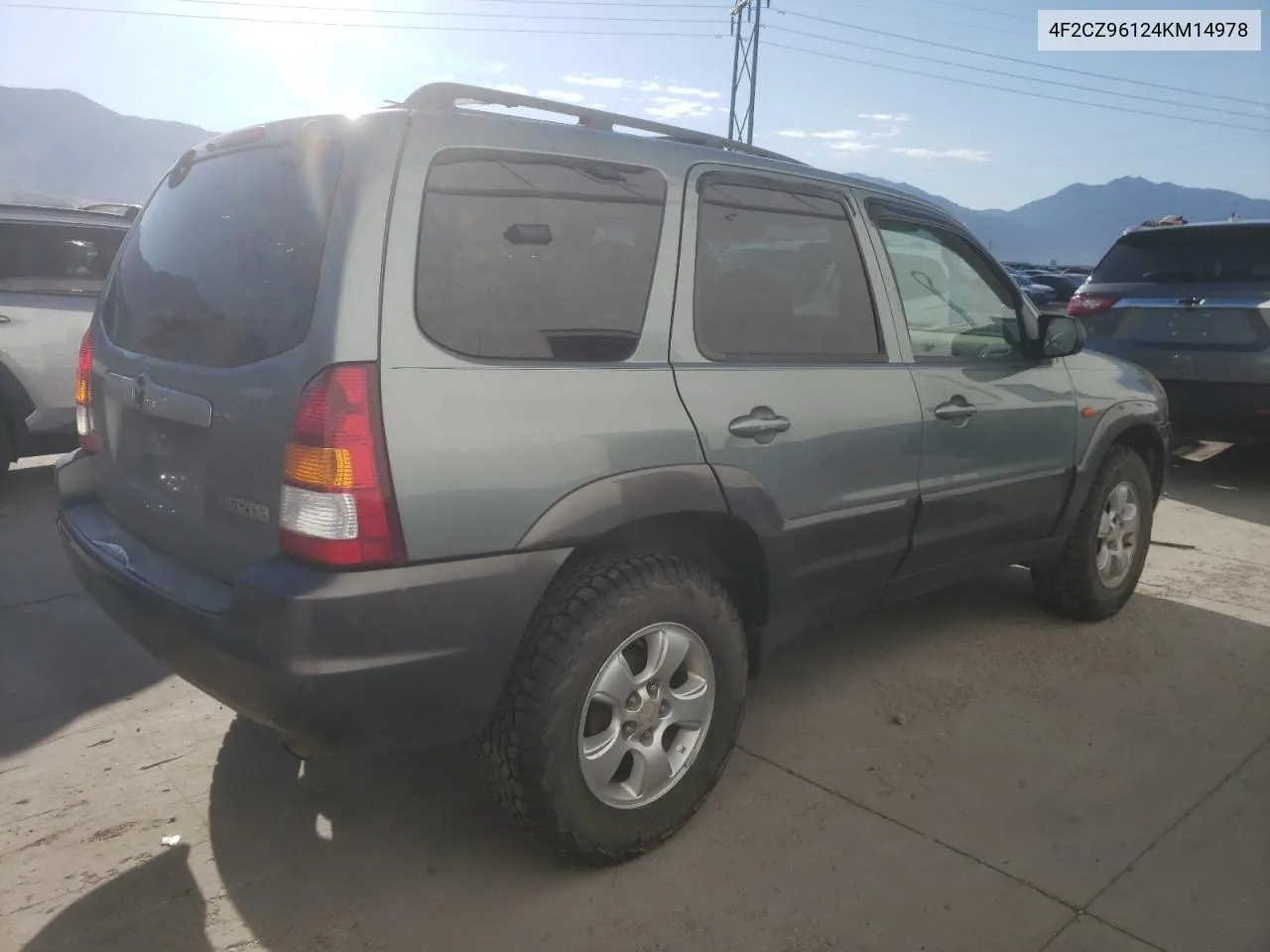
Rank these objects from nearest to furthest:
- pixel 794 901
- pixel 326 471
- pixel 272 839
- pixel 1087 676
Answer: pixel 326 471
pixel 794 901
pixel 272 839
pixel 1087 676

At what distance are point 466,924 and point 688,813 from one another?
65 cm

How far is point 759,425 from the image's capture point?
8.38 ft

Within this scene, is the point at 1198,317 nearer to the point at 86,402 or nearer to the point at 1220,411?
the point at 1220,411

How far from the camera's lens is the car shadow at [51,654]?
10.3 feet

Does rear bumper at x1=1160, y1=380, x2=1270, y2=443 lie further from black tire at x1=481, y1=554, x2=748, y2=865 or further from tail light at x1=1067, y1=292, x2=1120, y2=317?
black tire at x1=481, y1=554, x2=748, y2=865

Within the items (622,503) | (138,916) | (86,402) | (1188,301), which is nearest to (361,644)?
(622,503)

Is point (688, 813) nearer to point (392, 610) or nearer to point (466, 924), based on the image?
point (466, 924)

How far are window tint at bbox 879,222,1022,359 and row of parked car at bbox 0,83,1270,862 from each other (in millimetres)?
65

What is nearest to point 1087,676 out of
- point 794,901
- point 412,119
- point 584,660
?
point 794,901

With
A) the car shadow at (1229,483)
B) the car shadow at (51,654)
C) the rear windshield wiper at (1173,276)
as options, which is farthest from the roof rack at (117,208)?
the car shadow at (1229,483)

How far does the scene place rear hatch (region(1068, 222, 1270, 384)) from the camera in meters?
6.32

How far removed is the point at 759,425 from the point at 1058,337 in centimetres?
165

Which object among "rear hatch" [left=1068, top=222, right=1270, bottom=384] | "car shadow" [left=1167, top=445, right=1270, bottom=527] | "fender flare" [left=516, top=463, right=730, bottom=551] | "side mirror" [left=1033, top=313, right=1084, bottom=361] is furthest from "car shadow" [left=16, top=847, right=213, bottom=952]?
"rear hatch" [left=1068, top=222, right=1270, bottom=384]

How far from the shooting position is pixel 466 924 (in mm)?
2186
